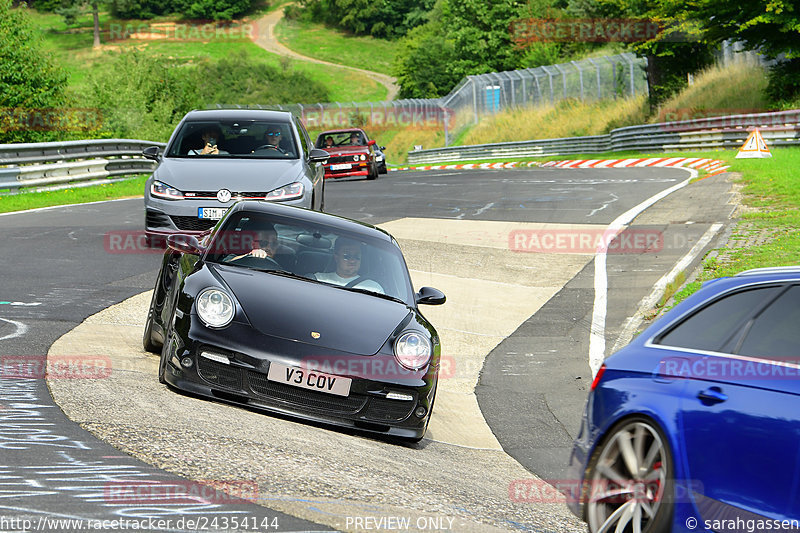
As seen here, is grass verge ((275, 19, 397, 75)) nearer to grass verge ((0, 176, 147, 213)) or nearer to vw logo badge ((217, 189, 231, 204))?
grass verge ((0, 176, 147, 213))

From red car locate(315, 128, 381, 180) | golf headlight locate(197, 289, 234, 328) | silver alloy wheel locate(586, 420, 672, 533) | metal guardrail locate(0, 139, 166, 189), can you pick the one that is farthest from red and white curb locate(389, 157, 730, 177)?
silver alloy wheel locate(586, 420, 672, 533)

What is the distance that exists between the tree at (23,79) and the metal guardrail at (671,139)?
21.6 metres

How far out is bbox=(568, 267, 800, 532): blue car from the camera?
4.07 metres

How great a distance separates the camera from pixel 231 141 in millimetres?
14297

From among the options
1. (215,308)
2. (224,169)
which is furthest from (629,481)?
(224,169)

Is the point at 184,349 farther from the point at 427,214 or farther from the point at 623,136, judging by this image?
the point at 623,136

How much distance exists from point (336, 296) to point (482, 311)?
17.0 feet

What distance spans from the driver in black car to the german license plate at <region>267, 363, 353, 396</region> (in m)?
1.49

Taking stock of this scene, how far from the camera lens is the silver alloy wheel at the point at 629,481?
4562 millimetres

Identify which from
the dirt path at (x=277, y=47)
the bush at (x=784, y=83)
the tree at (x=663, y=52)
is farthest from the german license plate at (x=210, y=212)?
the dirt path at (x=277, y=47)

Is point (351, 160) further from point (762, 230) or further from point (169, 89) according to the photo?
point (169, 89)

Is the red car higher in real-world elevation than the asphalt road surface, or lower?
lower

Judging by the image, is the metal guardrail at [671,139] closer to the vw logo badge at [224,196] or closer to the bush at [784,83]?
the bush at [784,83]

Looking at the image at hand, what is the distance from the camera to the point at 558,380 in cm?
959
